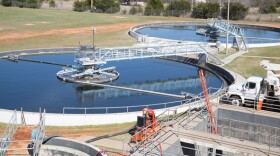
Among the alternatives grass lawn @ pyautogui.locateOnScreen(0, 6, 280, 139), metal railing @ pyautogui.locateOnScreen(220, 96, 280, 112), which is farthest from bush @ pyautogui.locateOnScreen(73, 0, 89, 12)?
metal railing @ pyautogui.locateOnScreen(220, 96, 280, 112)

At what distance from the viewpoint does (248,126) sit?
23484 mm

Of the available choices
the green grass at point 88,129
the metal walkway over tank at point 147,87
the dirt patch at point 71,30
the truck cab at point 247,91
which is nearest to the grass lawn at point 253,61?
the metal walkway over tank at point 147,87

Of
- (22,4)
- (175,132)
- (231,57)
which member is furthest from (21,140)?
(22,4)

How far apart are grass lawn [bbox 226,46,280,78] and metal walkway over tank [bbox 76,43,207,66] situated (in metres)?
4.34

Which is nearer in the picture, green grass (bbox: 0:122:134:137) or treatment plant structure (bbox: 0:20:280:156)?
treatment plant structure (bbox: 0:20:280:156)

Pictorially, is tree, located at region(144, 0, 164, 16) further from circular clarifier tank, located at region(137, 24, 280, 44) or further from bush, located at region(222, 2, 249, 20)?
circular clarifier tank, located at region(137, 24, 280, 44)

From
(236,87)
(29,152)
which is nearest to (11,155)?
(29,152)

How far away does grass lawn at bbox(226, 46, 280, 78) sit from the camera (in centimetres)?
4434

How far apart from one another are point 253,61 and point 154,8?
200 ft

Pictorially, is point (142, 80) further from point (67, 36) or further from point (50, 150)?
point (67, 36)

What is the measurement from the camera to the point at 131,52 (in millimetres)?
48250

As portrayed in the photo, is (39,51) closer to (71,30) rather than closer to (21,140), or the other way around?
(71,30)

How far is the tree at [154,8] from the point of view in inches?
4129

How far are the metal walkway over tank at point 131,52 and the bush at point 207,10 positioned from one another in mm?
47612
